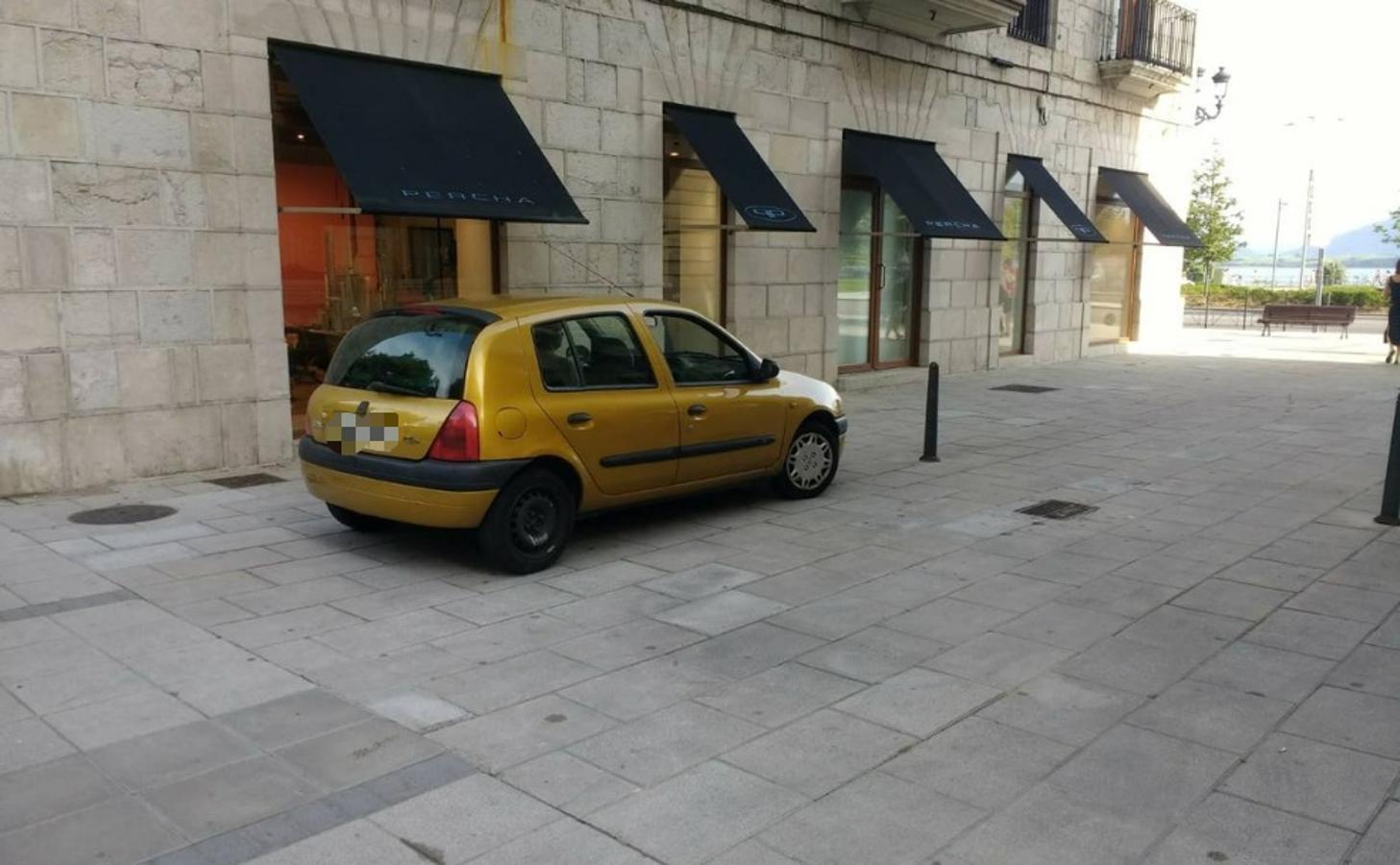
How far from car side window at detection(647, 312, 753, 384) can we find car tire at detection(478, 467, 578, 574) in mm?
1240

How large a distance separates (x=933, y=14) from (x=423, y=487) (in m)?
11.7

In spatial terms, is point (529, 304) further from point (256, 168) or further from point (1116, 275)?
point (1116, 275)

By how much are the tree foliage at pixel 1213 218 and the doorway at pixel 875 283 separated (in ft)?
81.3

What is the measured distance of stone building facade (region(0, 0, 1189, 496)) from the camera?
7734 millimetres

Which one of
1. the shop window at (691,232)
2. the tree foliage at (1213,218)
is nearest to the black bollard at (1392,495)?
the shop window at (691,232)

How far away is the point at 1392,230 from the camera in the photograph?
44656 millimetres

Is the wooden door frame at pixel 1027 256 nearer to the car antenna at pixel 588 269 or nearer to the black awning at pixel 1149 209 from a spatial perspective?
the black awning at pixel 1149 209

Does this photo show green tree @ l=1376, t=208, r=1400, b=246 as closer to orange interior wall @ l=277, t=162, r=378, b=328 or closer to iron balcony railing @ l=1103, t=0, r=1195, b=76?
iron balcony railing @ l=1103, t=0, r=1195, b=76

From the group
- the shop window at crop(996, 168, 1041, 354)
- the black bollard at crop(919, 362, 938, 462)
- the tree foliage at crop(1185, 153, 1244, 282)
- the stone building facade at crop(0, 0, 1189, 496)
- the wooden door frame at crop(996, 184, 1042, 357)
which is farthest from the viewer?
the tree foliage at crop(1185, 153, 1244, 282)

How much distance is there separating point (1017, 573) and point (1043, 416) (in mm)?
7015

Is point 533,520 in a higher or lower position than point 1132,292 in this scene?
lower

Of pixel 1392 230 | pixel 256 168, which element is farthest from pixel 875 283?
pixel 1392 230

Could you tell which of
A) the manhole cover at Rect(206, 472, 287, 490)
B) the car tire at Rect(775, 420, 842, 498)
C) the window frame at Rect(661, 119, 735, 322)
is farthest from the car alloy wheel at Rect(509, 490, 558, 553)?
the window frame at Rect(661, 119, 735, 322)

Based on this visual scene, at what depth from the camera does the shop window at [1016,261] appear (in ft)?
58.7
